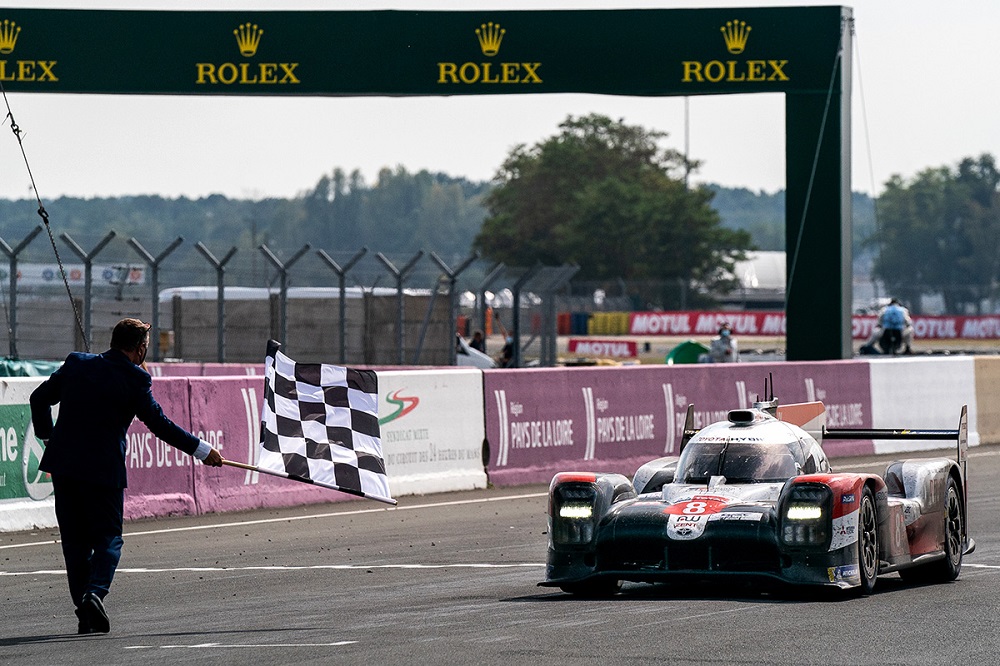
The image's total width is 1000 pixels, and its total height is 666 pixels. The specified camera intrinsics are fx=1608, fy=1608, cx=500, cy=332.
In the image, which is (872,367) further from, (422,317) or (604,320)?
(604,320)

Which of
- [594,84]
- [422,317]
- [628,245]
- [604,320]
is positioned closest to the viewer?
[594,84]

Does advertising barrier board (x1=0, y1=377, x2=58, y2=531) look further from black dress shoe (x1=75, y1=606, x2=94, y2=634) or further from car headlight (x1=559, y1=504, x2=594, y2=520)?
car headlight (x1=559, y1=504, x2=594, y2=520)

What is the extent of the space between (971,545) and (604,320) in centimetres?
6295

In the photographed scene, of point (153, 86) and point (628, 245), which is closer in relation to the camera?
point (153, 86)

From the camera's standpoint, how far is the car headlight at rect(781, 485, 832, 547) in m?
8.74

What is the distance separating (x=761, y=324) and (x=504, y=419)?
5610 centimetres

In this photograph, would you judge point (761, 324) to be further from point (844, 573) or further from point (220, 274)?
point (844, 573)

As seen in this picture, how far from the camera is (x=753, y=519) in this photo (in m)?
8.91

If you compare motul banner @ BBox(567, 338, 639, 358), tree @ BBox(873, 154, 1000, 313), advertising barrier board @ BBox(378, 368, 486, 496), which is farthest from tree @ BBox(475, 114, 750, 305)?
advertising barrier board @ BBox(378, 368, 486, 496)

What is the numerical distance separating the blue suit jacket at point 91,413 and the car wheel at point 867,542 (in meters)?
3.97

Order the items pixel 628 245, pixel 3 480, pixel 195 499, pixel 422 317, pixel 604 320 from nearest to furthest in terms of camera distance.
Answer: pixel 3 480 < pixel 195 499 < pixel 422 317 < pixel 604 320 < pixel 628 245

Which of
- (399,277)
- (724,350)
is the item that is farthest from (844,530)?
(724,350)

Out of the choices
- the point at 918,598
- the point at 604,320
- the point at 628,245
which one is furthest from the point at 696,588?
the point at 628,245

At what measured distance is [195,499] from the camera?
14742 millimetres
